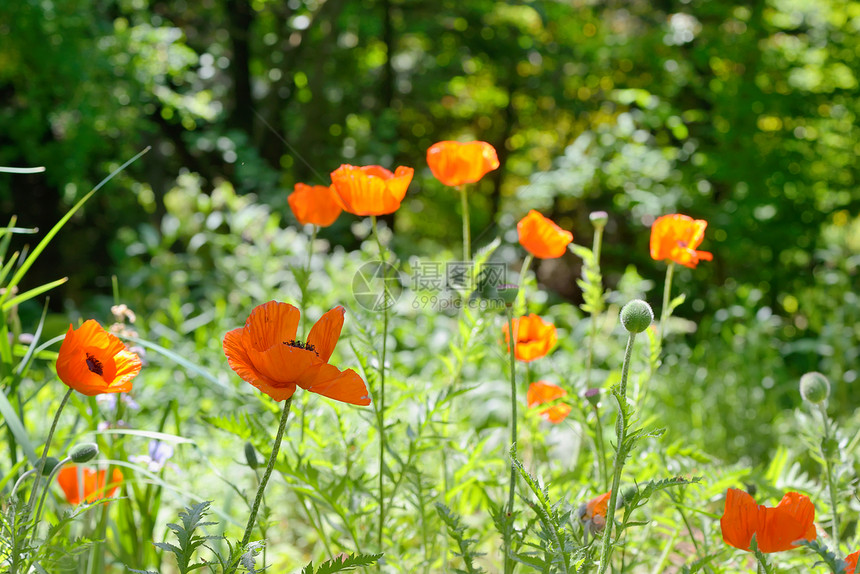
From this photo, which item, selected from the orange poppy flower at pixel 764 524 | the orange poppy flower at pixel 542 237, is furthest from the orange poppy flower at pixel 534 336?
the orange poppy flower at pixel 764 524

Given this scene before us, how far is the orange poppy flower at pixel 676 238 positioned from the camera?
113 cm

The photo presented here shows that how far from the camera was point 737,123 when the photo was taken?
11.6 ft

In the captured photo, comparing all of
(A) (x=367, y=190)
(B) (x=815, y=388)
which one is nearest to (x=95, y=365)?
(A) (x=367, y=190)

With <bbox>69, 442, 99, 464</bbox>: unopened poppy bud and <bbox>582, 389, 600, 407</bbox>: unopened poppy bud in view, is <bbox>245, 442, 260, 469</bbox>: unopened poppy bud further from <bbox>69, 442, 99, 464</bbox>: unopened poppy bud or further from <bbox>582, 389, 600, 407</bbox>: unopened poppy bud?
<bbox>582, 389, 600, 407</bbox>: unopened poppy bud

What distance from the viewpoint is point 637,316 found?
0.78m

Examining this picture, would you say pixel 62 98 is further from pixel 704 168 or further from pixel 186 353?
pixel 704 168

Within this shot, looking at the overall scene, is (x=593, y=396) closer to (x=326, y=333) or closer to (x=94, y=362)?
(x=326, y=333)

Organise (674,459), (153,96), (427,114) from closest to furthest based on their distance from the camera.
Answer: (674,459) → (153,96) → (427,114)

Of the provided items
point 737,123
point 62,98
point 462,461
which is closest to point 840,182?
point 737,123

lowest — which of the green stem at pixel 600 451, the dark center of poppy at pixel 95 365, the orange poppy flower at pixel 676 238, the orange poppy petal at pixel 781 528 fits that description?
the green stem at pixel 600 451

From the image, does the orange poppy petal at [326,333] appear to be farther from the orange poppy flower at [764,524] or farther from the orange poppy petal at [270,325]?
the orange poppy flower at [764,524]

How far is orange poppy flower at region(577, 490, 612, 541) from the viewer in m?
0.91

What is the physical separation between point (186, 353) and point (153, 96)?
6.47 feet

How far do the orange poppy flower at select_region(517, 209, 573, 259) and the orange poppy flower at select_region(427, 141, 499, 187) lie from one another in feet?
0.36
